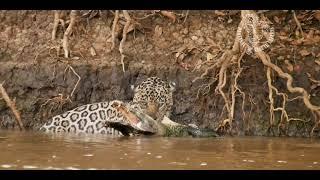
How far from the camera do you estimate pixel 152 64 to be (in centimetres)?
921

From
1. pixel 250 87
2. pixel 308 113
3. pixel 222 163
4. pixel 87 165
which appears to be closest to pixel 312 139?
pixel 308 113

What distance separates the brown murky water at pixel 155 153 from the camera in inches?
186

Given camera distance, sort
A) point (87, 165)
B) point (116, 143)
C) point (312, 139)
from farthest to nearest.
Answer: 1. point (312, 139)
2. point (116, 143)
3. point (87, 165)

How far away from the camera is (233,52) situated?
347 inches

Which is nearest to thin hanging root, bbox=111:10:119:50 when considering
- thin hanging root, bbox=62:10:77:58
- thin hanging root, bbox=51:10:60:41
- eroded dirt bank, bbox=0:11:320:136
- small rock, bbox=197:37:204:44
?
eroded dirt bank, bbox=0:11:320:136

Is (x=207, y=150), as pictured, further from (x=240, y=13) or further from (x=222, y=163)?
(x=240, y=13)

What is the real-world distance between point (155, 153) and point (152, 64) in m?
3.83

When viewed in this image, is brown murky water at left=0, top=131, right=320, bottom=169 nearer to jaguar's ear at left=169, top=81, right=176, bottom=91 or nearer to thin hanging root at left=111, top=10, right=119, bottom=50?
jaguar's ear at left=169, top=81, right=176, bottom=91

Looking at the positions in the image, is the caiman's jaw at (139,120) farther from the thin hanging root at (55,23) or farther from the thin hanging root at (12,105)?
the thin hanging root at (55,23)

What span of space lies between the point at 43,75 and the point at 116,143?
311 cm

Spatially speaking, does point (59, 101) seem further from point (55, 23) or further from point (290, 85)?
point (290, 85)

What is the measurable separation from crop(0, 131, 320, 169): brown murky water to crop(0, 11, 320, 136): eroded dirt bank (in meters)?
1.38

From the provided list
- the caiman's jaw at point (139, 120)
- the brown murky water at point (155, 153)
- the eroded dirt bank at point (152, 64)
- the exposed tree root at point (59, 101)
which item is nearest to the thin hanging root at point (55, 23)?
the eroded dirt bank at point (152, 64)

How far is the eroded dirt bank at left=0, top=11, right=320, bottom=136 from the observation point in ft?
28.1
